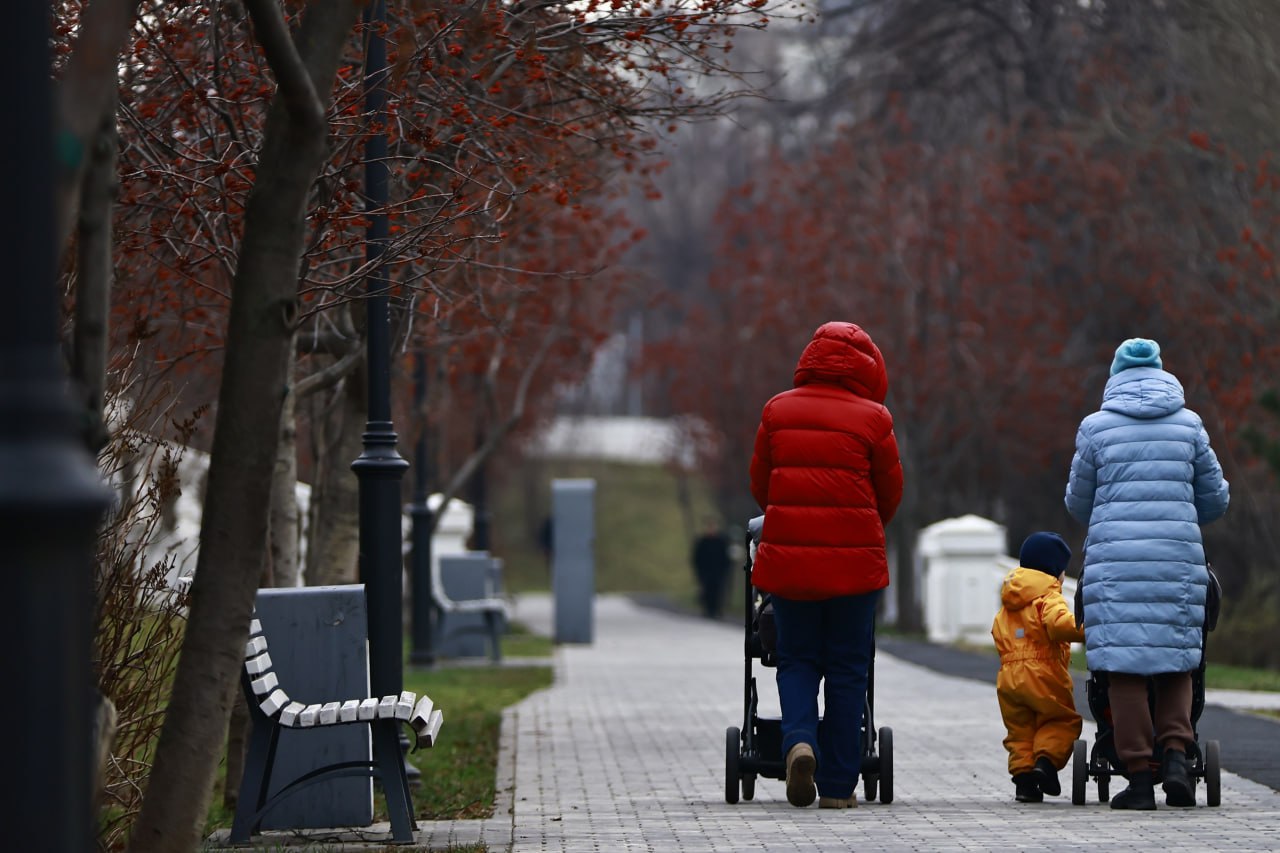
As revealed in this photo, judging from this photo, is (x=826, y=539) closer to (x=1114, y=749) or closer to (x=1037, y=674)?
(x=1037, y=674)

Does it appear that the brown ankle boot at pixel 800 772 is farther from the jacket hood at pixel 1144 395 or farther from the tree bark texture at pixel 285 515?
the tree bark texture at pixel 285 515

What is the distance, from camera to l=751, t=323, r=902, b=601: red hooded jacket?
27.1ft

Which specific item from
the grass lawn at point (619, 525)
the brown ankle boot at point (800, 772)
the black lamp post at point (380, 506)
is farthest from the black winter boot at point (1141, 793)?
the grass lawn at point (619, 525)

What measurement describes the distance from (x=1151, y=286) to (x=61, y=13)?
747 inches

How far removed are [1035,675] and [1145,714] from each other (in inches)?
21.0

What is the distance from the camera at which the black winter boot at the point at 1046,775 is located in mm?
8891

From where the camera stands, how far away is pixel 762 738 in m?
8.75

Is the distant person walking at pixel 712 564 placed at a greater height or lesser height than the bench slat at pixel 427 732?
lesser

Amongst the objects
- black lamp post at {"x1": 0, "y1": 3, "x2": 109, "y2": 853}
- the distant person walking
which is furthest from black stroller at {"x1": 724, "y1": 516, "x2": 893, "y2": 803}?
the distant person walking

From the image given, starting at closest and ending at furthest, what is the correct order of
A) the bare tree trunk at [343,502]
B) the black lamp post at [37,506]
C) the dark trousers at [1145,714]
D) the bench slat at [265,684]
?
the black lamp post at [37,506] < the bench slat at [265,684] < the dark trousers at [1145,714] < the bare tree trunk at [343,502]

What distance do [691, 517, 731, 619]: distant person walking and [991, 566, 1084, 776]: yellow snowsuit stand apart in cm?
2454

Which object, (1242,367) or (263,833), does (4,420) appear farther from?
(1242,367)

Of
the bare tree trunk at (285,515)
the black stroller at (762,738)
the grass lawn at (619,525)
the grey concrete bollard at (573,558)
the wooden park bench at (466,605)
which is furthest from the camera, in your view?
the grass lawn at (619,525)

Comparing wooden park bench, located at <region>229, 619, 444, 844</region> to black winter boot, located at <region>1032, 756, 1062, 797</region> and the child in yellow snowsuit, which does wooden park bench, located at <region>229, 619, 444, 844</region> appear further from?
black winter boot, located at <region>1032, 756, 1062, 797</region>
